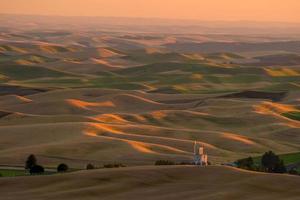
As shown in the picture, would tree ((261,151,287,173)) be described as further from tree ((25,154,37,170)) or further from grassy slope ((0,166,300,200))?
tree ((25,154,37,170))

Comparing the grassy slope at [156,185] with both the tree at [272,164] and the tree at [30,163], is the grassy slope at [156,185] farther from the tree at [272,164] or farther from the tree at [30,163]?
the tree at [30,163]

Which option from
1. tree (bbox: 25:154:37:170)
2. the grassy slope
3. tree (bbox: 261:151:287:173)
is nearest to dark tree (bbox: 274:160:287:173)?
tree (bbox: 261:151:287:173)

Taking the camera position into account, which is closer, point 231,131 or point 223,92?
point 231,131

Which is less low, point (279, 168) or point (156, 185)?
point (279, 168)

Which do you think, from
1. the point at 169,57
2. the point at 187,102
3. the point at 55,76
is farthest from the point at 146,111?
the point at 169,57

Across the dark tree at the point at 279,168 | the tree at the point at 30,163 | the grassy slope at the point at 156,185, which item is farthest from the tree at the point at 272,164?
the tree at the point at 30,163

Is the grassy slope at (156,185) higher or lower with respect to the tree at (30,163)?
lower

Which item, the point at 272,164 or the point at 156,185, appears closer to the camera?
the point at 156,185

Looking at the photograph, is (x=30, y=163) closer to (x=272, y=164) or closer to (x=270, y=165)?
(x=270, y=165)

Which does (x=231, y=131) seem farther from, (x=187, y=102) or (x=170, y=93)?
(x=170, y=93)

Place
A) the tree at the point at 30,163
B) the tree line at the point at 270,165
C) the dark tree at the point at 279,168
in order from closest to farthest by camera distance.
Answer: the dark tree at the point at 279,168 < the tree line at the point at 270,165 < the tree at the point at 30,163

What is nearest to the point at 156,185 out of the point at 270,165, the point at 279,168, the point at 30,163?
the point at 279,168
